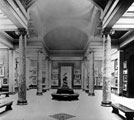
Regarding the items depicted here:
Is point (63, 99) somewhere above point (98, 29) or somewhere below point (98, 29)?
below

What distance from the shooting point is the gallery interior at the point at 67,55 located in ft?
29.1

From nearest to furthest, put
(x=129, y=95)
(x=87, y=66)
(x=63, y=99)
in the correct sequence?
(x=63, y=99), (x=129, y=95), (x=87, y=66)

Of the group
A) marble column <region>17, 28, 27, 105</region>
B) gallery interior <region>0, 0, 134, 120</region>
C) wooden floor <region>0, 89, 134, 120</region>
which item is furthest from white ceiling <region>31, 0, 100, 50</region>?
wooden floor <region>0, 89, 134, 120</region>

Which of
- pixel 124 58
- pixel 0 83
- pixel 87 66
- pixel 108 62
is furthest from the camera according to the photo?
pixel 87 66

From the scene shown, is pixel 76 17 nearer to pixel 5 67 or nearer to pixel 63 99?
pixel 63 99

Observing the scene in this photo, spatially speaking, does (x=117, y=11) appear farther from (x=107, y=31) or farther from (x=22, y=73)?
(x=22, y=73)

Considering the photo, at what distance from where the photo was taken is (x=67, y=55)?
2647 centimetres

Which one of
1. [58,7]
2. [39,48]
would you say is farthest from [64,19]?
[39,48]

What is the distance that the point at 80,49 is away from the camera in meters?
26.3

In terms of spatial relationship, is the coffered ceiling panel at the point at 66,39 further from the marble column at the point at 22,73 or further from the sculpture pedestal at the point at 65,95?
the marble column at the point at 22,73

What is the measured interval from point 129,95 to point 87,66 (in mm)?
8274

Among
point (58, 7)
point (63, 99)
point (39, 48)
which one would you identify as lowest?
point (63, 99)

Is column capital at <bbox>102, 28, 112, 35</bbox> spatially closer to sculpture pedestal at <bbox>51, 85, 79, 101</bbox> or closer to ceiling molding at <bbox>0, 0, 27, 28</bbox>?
ceiling molding at <bbox>0, 0, 27, 28</bbox>

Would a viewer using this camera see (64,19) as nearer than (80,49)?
Yes
